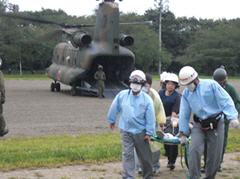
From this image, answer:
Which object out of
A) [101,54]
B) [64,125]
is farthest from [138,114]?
[101,54]

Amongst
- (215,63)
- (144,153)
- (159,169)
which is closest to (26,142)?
(159,169)

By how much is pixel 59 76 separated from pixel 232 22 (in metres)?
70.2

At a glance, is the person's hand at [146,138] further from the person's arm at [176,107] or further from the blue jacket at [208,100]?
the person's arm at [176,107]

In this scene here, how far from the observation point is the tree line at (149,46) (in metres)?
72.6

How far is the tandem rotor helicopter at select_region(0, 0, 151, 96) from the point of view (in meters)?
30.9

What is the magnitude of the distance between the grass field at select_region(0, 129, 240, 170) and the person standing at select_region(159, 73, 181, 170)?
49.1 inches

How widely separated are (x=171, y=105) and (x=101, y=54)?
20892 mm

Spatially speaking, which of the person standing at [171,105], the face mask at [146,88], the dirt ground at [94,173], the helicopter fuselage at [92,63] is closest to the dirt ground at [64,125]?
the dirt ground at [94,173]

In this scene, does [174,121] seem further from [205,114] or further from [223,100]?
[223,100]

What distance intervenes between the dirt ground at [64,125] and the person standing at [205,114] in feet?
5.05

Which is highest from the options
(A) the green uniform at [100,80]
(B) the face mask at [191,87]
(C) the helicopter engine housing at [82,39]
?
(C) the helicopter engine housing at [82,39]

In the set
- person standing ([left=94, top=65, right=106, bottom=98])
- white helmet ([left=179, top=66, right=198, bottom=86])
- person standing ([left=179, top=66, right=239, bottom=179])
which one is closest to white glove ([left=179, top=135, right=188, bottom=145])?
person standing ([left=179, top=66, right=239, bottom=179])

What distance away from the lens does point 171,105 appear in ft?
33.4

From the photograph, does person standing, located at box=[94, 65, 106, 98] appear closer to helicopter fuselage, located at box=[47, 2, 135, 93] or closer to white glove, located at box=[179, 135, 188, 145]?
helicopter fuselage, located at box=[47, 2, 135, 93]
